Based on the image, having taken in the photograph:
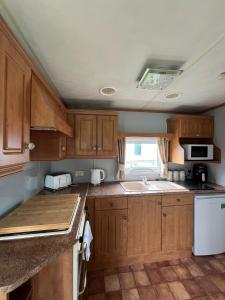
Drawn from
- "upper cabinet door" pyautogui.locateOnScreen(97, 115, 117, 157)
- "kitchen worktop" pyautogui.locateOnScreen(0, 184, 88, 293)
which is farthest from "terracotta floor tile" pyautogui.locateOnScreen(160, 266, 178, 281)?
"upper cabinet door" pyautogui.locateOnScreen(97, 115, 117, 157)

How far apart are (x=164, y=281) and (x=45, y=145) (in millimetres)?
2072

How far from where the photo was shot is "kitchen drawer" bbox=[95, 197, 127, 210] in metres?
2.14

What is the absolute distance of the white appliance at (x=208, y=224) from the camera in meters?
2.32

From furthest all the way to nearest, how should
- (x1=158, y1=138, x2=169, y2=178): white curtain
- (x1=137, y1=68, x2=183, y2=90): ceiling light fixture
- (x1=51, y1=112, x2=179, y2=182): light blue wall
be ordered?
(x1=158, y1=138, x2=169, y2=178): white curtain < (x1=51, y1=112, x2=179, y2=182): light blue wall < (x1=137, y1=68, x2=183, y2=90): ceiling light fixture

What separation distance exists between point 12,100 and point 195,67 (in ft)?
4.95

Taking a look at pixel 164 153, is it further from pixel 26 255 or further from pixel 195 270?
pixel 26 255

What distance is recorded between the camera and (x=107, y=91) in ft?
6.84

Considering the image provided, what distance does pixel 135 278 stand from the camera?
77.5 inches

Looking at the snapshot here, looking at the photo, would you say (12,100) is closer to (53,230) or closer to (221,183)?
(53,230)

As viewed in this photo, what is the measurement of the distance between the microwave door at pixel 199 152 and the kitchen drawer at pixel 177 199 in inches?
26.5

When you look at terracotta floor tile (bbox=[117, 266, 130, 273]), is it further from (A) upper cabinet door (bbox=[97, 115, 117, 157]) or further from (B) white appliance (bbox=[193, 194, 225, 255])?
(A) upper cabinet door (bbox=[97, 115, 117, 157])

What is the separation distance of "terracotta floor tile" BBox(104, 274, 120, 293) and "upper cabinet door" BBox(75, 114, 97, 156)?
5.19 ft

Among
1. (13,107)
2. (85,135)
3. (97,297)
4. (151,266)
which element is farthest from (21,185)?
(151,266)

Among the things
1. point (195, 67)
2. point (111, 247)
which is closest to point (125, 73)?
point (195, 67)
